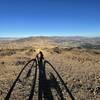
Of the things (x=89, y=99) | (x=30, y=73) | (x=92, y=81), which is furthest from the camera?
(x=30, y=73)

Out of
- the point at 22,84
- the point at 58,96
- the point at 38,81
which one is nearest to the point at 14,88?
the point at 22,84

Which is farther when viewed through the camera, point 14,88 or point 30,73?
point 30,73

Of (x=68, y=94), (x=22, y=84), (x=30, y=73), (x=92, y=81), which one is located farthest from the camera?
(x=30, y=73)

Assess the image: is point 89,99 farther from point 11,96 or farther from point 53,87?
point 11,96

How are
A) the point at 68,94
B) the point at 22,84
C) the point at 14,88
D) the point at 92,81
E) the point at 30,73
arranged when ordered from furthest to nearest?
the point at 30,73
the point at 92,81
the point at 22,84
the point at 14,88
the point at 68,94

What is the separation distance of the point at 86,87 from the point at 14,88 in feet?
18.6

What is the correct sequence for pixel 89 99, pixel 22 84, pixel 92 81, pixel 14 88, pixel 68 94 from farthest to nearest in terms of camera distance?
1. pixel 92 81
2. pixel 22 84
3. pixel 14 88
4. pixel 68 94
5. pixel 89 99

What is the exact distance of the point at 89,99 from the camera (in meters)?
14.7

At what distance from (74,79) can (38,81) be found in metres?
3.55

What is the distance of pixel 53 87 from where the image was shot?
688 inches

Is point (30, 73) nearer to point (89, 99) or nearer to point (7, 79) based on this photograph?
point (7, 79)

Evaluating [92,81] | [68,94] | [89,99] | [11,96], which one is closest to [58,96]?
[68,94]

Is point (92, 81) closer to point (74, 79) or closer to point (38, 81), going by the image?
point (74, 79)

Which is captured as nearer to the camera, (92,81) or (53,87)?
(53,87)
